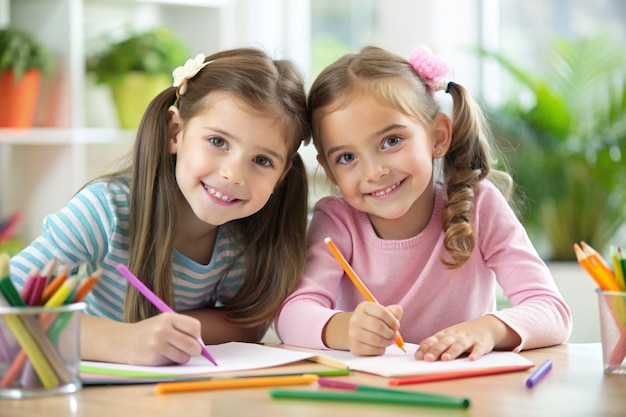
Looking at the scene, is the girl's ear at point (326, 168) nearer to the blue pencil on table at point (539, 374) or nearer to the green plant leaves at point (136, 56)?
the blue pencil on table at point (539, 374)

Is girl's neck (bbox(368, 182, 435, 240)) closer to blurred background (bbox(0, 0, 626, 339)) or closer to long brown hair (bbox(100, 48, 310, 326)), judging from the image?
long brown hair (bbox(100, 48, 310, 326))

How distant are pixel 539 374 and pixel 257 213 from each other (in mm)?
669

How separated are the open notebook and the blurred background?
1.79 meters

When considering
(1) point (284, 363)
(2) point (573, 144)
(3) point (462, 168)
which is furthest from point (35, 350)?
(2) point (573, 144)

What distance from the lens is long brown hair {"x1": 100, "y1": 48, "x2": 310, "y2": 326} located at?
1524mm

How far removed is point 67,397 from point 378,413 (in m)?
0.33

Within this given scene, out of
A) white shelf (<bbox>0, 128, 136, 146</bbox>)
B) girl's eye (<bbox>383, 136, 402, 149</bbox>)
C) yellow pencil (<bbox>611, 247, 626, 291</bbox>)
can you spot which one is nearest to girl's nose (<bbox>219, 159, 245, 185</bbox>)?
girl's eye (<bbox>383, 136, 402, 149</bbox>)

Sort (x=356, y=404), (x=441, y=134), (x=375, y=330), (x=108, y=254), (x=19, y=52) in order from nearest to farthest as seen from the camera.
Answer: (x=356, y=404), (x=375, y=330), (x=108, y=254), (x=441, y=134), (x=19, y=52)

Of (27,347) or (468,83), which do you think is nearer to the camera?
(27,347)

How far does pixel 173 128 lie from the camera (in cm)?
160

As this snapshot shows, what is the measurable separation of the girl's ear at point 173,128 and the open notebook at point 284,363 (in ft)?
1.32

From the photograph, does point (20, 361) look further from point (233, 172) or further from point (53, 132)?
point (53, 132)

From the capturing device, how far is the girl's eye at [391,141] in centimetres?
155

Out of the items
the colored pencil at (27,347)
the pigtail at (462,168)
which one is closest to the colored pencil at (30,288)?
the colored pencil at (27,347)
